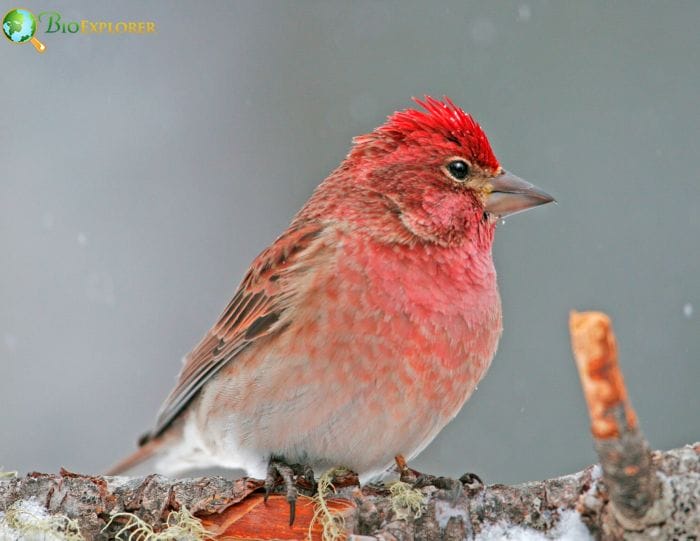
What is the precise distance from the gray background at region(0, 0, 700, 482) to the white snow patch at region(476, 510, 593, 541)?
3805 millimetres

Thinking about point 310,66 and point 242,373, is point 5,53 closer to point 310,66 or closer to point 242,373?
point 310,66

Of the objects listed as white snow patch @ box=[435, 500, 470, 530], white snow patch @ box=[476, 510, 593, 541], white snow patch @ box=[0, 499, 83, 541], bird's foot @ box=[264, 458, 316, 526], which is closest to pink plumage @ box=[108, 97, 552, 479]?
bird's foot @ box=[264, 458, 316, 526]

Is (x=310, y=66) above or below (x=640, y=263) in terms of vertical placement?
above

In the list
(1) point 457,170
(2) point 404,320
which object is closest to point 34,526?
(2) point 404,320

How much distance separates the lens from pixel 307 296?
5027 millimetres

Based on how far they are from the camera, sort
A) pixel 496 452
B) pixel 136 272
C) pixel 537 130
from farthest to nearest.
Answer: pixel 136 272, pixel 537 130, pixel 496 452

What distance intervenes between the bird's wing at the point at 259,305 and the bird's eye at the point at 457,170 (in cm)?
78

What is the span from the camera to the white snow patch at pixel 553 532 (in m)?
3.69

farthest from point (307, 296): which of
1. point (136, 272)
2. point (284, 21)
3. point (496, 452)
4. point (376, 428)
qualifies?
point (284, 21)

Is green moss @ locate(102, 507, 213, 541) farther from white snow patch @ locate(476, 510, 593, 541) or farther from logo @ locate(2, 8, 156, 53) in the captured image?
logo @ locate(2, 8, 156, 53)

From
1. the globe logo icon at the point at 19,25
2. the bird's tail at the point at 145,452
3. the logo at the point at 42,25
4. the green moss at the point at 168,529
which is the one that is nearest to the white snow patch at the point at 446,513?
the green moss at the point at 168,529

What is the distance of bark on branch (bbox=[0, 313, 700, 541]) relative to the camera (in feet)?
11.0

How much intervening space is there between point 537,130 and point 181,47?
3867mm

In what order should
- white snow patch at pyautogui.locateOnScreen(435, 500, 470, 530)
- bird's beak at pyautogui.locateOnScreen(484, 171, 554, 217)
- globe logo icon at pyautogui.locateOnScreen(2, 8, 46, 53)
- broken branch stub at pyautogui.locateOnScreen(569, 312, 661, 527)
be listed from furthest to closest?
globe logo icon at pyautogui.locateOnScreen(2, 8, 46, 53) < bird's beak at pyautogui.locateOnScreen(484, 171, 554, 217) < white snow patch at pyautogui.locateOnScreen(435, 500, 470, 530) < broken branch stub at pyautogui.locateOnScreen(569, 312, 661, 527)
